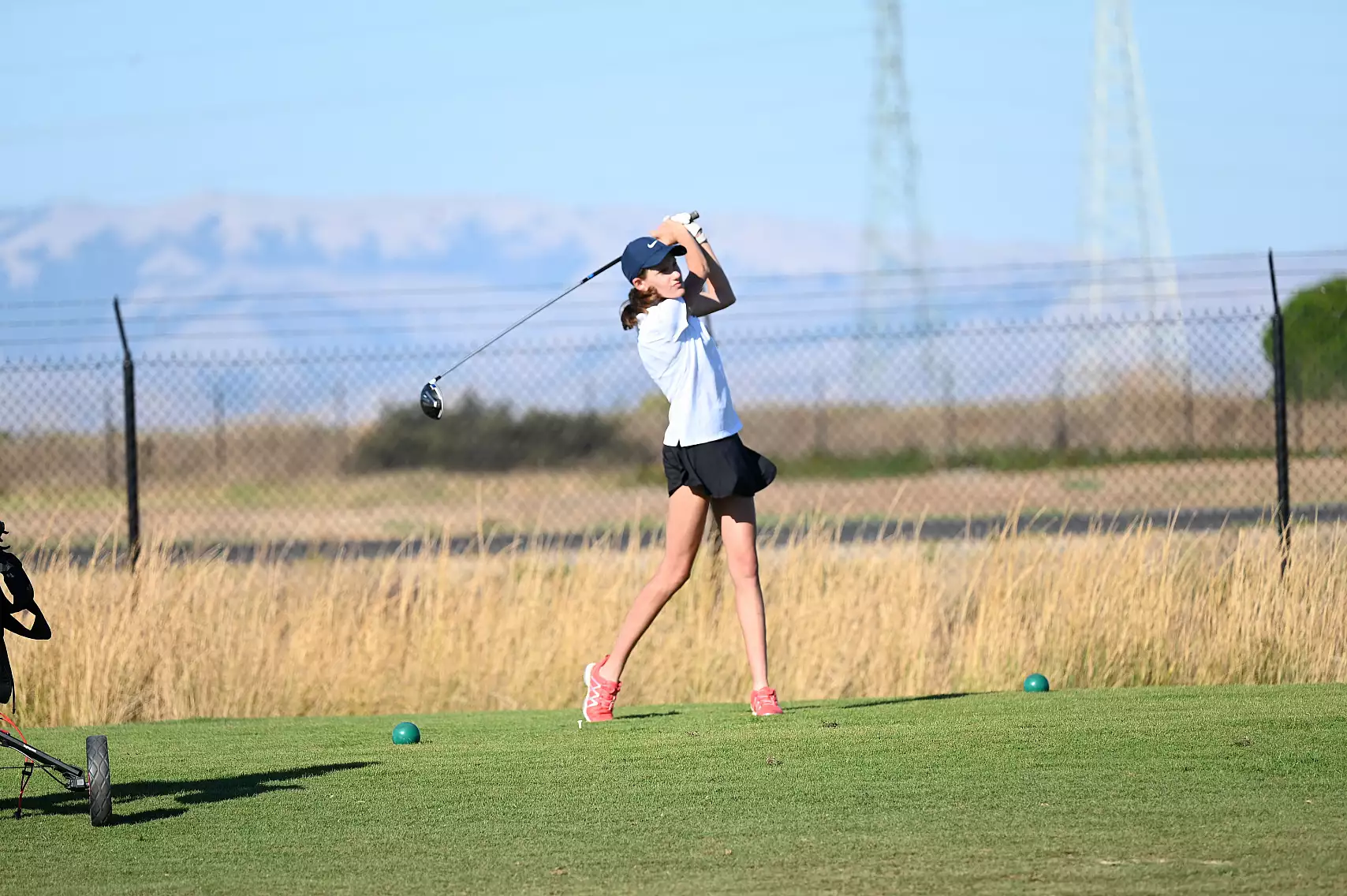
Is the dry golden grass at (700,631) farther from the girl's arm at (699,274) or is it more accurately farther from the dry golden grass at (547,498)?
the dry golden grass at (547,498)

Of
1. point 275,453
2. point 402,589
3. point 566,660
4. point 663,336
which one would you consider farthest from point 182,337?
point 275,453

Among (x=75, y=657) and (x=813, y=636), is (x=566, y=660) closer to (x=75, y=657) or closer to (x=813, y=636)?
(x=813, y=636)

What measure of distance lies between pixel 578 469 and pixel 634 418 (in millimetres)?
1241

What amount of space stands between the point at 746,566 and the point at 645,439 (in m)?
11.4

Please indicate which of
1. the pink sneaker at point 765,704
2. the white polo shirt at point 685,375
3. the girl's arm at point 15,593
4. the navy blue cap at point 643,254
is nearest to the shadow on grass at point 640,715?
the pink sneaker at point 765,704

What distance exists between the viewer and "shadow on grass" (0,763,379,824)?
4.70 meters

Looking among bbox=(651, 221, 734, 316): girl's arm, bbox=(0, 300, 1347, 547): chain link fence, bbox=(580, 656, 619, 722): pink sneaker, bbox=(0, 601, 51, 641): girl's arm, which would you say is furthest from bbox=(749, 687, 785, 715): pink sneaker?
bbox=(0, 300, 1347, 547): chain link fence

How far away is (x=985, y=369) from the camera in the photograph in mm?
15797

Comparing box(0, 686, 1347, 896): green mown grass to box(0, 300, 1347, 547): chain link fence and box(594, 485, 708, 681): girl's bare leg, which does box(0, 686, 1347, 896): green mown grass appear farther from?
box(0, 300, 1347, 547): chain link fence

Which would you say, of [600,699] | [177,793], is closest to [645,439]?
[600,699]

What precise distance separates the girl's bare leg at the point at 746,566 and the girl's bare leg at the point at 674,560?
0.31 feet

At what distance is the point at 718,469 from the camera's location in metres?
5.73

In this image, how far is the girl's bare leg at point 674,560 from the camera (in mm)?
5898

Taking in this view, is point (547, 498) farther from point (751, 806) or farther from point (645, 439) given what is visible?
point (751, 806)
